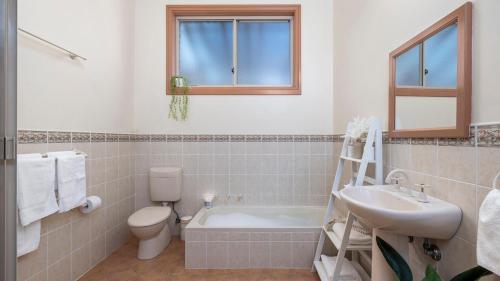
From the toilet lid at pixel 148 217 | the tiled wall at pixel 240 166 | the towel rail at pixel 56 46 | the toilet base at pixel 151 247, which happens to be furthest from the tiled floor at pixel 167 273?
the towel rail at pixel 56 46

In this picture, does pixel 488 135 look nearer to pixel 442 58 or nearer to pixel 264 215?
pixel 442 58

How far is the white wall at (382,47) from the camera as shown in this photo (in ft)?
3.05

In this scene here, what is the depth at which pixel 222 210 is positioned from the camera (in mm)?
2629

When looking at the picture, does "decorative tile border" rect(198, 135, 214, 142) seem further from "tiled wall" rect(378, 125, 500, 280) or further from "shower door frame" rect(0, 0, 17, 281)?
"tiled wall" rect(378, 125, 500, 280)

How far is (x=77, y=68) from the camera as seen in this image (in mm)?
1819

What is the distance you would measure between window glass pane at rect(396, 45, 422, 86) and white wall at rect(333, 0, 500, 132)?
0.33 ft

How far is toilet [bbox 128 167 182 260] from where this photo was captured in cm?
206

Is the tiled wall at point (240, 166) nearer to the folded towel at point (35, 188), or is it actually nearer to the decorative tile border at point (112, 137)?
the decorative tile border at point (112, 137)

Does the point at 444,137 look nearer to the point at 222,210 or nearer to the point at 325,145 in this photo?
the point at 325,145

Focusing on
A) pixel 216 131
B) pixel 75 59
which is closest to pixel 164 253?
Answer: pixel 216 131

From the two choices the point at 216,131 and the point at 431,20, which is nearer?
the point at 431,20

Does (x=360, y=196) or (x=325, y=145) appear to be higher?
(x=325, y=145)

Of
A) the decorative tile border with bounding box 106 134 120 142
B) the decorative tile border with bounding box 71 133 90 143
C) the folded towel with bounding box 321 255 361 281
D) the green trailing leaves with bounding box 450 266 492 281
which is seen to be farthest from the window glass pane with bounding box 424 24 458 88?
the decorative tile border with bounding box 106 134 120 142

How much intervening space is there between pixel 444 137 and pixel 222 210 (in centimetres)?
212
